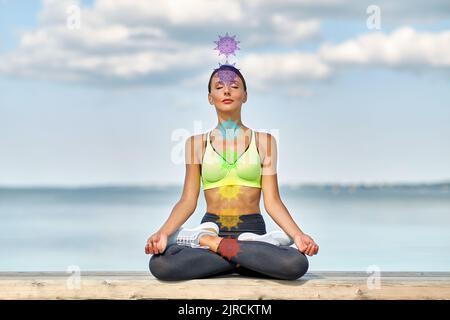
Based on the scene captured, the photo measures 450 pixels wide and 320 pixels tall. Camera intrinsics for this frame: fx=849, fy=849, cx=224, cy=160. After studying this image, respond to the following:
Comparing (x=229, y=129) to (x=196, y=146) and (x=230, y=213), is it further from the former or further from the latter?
(x=230, y=213)

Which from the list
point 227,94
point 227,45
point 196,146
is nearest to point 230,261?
point 196,146

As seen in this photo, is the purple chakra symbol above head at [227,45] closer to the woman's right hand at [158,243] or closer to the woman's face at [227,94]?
the woman's face at [227,94]

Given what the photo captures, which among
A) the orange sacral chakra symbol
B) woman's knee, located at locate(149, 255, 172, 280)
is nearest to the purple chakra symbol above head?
the orange sacral chakra symbol

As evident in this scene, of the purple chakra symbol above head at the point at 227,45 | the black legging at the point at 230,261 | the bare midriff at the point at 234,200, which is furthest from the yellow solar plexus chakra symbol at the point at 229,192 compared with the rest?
the purple chakra symbol above head at the point at 227,45

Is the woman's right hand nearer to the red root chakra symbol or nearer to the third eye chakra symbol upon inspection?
the red root chakra symbol

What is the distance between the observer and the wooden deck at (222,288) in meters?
3.69

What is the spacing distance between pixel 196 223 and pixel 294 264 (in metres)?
6.40

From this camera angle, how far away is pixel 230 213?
390cm

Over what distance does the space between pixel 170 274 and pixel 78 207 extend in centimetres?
1233

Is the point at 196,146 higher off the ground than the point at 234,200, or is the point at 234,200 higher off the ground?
the point at 196,146

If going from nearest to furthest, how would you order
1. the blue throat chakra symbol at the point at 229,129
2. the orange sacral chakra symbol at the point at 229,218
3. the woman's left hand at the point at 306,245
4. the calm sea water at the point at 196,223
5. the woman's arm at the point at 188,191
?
the woman's left hand at the point at 306,245
the woman's arm at the point at 188,191
the orange sacral chakra symbol at the point at 229,218
the blue throat chakra symbol at the point at 229,129
the calm sea water at the point at 196,223

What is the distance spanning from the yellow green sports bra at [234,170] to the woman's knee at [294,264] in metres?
0.44
